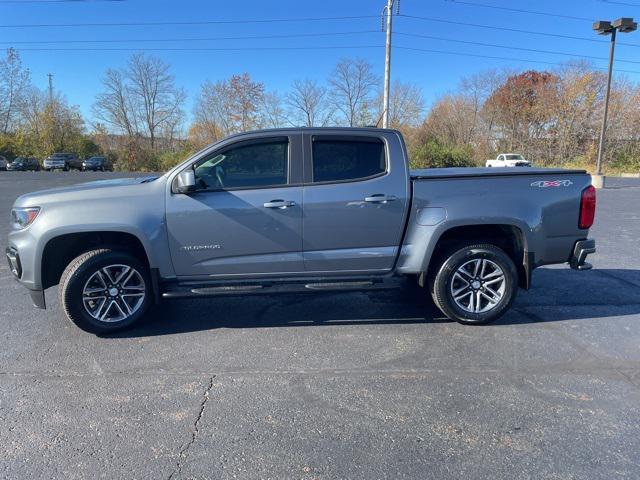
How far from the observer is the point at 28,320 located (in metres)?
4.81

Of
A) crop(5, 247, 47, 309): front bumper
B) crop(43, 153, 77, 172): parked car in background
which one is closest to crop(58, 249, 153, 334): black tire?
crop(5, 247, 47, 309): front bumper

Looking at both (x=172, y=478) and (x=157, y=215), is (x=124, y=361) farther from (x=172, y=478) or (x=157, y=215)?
(x=172, y=478)

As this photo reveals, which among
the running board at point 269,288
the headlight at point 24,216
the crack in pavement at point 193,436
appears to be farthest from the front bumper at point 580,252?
the headlight at point 24,216

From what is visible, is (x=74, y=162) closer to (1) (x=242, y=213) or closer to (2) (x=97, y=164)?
(2) (x=97, y=164)

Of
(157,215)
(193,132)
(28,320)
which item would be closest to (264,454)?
(157,215)

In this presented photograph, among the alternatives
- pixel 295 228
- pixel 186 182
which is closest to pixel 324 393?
pixel 295 228

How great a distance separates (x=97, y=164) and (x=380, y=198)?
1863 inches

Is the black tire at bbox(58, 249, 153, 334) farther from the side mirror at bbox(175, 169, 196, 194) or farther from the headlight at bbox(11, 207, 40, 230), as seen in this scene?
the side mirror at bbox(175, 169, 196, 194)

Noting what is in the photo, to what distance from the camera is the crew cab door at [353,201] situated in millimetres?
4445

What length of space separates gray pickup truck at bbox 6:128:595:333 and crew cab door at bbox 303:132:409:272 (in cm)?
1

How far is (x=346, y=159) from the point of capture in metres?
4.60

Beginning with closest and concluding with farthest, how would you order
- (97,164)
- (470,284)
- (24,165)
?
(470,284), (24,165), (97,164)

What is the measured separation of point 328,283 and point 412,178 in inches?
53.2

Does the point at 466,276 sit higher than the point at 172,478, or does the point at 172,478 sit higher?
the point at 466,276
